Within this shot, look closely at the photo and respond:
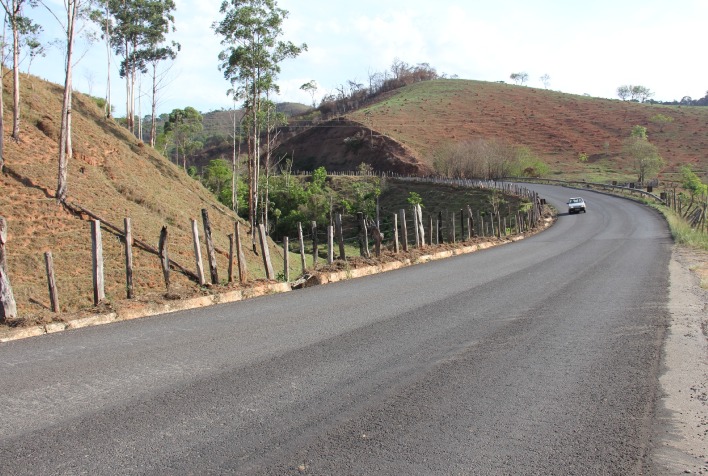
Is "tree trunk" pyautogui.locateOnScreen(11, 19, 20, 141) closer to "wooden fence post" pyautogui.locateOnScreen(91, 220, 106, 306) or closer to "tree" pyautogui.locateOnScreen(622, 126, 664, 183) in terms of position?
"wooden fence post" pyautogui.locateOnScreen(91, 220, 106, 306)

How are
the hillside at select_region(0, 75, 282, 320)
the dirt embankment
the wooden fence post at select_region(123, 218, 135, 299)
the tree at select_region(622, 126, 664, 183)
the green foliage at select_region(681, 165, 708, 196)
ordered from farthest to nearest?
the dirt embankment
the tree at select_region(622, 126, 664, 183)
the green foliage at select_region(681, 165, 708, 196)
the hillside at select_region(0, 75, 282, 320)
the wooden fence post at select_region(123, 218, 135, 299)

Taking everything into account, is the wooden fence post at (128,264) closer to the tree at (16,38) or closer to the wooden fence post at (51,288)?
the wooden fence post at (51,288)

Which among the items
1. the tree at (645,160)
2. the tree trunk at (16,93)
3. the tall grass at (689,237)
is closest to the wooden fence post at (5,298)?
the tree trunk at (16,93)

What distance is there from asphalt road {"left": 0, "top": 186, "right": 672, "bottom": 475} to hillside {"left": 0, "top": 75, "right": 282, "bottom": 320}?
4502 mm

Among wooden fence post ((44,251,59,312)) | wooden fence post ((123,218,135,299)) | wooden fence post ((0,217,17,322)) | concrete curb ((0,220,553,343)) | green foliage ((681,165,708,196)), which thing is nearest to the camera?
concrete curb ((0,220,553,343))

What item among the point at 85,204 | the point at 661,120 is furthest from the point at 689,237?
the point at 661,120

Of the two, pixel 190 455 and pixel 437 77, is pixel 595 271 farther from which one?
pixel 437 77

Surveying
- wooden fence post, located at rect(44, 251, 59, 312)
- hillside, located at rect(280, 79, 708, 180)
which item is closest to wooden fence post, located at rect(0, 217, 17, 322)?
wooden fence post, located at rect(44, 251, 59, 312)

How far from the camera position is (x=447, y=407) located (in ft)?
19.7

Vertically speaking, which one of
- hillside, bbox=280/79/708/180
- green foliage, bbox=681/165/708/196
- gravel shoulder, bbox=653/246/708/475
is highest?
hillside, bbox=280/79/708/180

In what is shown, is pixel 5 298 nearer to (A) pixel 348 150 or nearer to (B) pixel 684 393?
(B) pixel 684 393

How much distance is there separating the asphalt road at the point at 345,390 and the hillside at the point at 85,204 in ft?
14.8

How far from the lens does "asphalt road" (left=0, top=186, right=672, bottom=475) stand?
15.8 feet

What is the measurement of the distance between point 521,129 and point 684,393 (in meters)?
127
